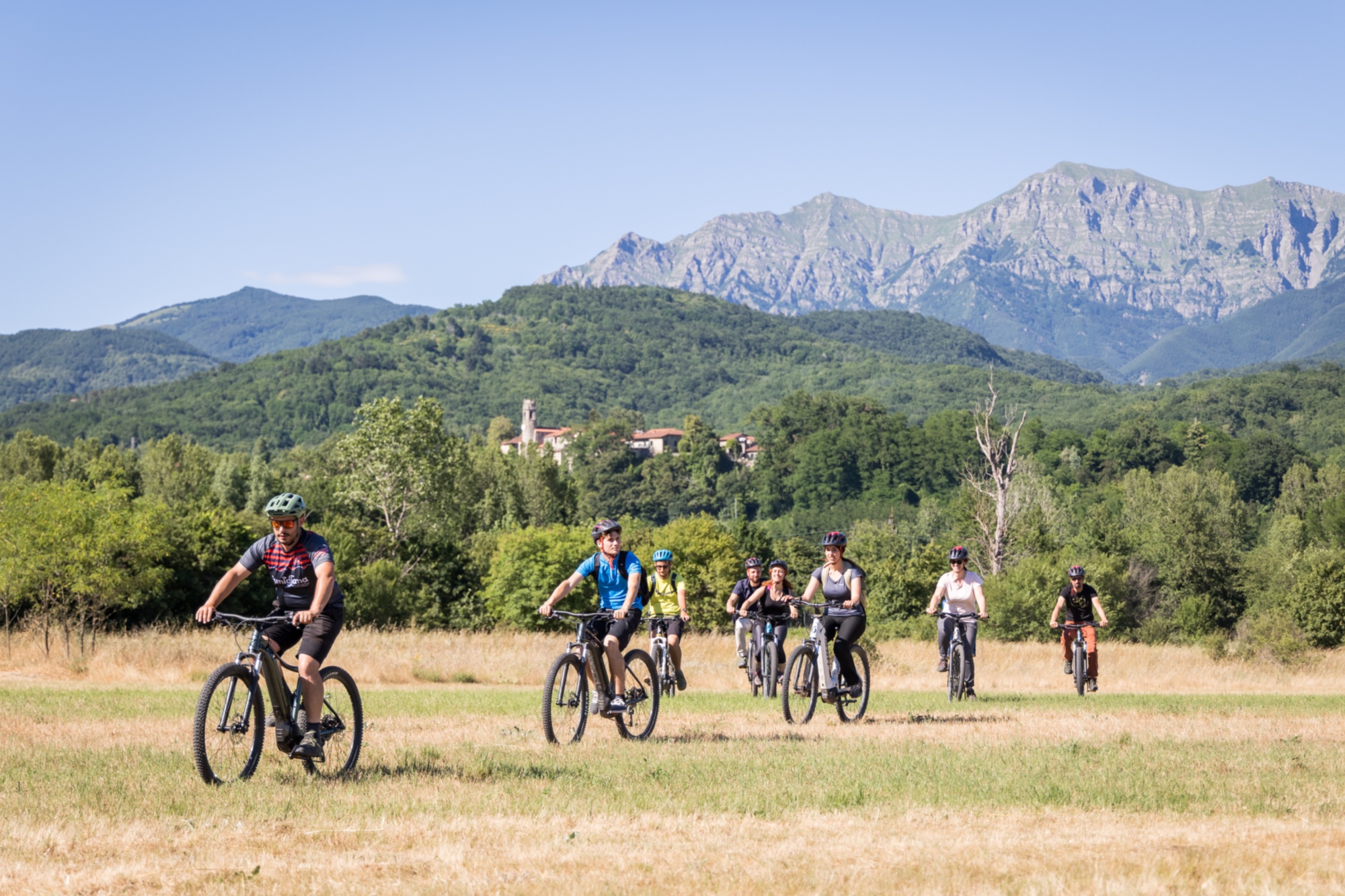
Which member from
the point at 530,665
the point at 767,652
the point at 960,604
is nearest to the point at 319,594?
the point at 767,652

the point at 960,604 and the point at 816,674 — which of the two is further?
the point at 960,604

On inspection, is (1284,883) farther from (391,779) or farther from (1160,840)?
(391,779)

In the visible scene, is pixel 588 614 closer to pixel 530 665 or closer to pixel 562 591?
pixel 562 591

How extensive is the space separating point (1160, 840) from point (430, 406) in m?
59.6

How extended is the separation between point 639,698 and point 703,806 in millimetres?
3491

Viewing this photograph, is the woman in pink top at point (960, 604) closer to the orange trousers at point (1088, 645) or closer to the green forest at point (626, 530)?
the orange trousers at point (1088, 645)

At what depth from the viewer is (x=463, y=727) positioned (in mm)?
12203

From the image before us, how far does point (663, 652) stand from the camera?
16.8 m

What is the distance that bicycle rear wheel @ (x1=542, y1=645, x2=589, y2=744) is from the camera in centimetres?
1057

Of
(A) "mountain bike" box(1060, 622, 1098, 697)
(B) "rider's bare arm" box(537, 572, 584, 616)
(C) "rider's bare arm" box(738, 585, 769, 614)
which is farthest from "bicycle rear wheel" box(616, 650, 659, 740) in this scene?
(A) "mountain bike" box(1060, 622, 1098, 697)

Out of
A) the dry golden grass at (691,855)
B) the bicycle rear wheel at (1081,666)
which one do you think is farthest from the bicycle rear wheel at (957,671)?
the dry golden grass at (691,855)

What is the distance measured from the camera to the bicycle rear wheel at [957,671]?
16.6 m

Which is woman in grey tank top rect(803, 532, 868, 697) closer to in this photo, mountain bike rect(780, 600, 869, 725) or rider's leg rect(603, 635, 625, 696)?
mountain bike rect(780, 600, 869, 725)

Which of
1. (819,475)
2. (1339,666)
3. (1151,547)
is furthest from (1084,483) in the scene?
(1339,666)
